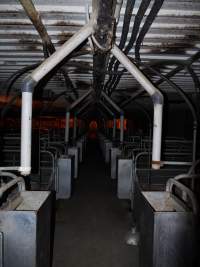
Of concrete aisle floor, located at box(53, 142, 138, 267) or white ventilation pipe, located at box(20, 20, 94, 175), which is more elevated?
white ventilation pipe, located at box(20, 20, 94, 175)

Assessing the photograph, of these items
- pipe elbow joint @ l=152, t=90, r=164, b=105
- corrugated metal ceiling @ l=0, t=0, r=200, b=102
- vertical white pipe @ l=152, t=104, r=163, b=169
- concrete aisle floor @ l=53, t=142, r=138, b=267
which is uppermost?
corrugated metal ceiling @ l=0, t=0, r=200, b=102

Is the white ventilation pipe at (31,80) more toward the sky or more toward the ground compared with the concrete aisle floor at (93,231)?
more toward the sky

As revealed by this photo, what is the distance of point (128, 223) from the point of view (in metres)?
3.29

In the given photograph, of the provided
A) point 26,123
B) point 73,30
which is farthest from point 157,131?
point 73,30

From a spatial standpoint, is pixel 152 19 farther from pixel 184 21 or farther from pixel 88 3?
pixel 88 3

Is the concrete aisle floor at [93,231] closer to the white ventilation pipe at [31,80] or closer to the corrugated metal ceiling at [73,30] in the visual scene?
the white ventilation pipe at [31,80]

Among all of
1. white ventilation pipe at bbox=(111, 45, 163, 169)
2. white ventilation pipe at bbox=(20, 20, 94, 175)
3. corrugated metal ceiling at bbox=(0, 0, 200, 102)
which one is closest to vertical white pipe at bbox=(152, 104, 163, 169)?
white ventilation pipe at bbox=(111, 45, 163, 169)

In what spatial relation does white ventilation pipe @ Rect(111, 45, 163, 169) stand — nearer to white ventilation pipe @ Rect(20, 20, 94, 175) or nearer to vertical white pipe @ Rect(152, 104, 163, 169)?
vertical white pipe @ Rect(152, 104, 163, 169)

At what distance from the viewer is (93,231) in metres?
3.03

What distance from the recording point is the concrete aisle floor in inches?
96.0

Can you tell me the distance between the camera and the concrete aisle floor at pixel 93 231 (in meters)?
2.44

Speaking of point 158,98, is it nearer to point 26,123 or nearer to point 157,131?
point 157,131

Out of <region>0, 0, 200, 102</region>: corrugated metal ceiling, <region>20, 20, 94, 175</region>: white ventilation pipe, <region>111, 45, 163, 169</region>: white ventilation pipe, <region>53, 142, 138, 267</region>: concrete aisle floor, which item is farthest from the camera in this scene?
<region>53, 142, 138, 267</region>: concrete aisle floor

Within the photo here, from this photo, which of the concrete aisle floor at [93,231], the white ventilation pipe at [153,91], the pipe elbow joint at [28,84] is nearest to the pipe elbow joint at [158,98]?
the white ventilation pipe at [153,91]
